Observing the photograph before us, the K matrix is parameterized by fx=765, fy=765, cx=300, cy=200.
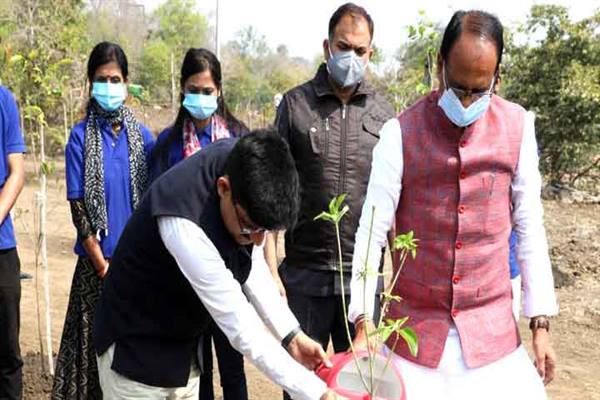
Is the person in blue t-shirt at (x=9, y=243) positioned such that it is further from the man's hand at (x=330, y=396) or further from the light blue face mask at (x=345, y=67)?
the man's hand at (x=330, y=396)

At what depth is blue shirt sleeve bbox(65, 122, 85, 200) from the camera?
125 inches

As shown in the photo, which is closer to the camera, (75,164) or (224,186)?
(224,186)

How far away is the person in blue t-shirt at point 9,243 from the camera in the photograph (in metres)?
3.10

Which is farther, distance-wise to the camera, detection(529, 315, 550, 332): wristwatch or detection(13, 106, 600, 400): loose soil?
detection(13, 106, 600, 400): loose soil

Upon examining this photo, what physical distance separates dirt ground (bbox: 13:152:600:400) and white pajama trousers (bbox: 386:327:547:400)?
2.20 metres

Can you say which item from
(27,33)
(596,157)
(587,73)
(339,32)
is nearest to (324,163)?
(339,32)

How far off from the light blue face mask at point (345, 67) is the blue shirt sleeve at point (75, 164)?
1093 mm

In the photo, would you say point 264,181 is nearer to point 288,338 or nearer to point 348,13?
point 288,338

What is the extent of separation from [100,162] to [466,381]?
1832 mm

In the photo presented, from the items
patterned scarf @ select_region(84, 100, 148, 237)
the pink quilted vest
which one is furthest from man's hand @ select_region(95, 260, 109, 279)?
the pink quilted vest

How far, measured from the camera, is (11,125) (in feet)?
10.3

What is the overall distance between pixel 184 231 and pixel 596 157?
1144cm

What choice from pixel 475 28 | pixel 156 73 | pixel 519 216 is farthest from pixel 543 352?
pixel 156 73

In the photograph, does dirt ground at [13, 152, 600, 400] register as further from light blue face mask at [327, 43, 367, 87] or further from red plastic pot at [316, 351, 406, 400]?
red plastic pot at [316, 351, 406, 400]
